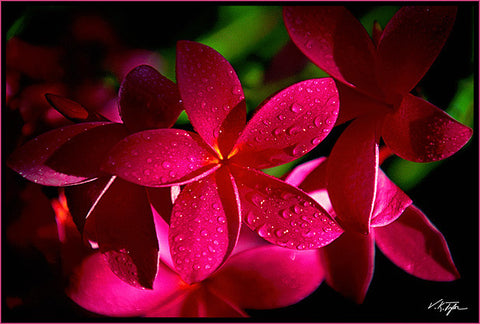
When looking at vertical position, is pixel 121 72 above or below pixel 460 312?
above

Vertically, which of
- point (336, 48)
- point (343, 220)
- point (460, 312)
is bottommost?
point (460, 312)

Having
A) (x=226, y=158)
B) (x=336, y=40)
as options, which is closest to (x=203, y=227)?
(x=226, y=158)

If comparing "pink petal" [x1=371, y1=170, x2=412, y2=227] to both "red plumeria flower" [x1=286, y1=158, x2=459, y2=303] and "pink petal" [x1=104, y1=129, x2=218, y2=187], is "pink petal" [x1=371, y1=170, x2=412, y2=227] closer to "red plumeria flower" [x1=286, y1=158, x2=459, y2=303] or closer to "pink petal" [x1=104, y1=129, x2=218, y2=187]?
"red plumeria flower" [x1=286, y1=158, x2=459, y2=303]

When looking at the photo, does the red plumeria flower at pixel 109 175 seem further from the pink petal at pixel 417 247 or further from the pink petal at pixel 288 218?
the pink petal at pixel 417 247

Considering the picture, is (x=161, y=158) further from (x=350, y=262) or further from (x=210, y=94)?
(x=350, y=262)

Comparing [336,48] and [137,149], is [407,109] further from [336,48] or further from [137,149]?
[137,149]

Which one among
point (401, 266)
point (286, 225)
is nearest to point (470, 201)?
point (401, 266)
